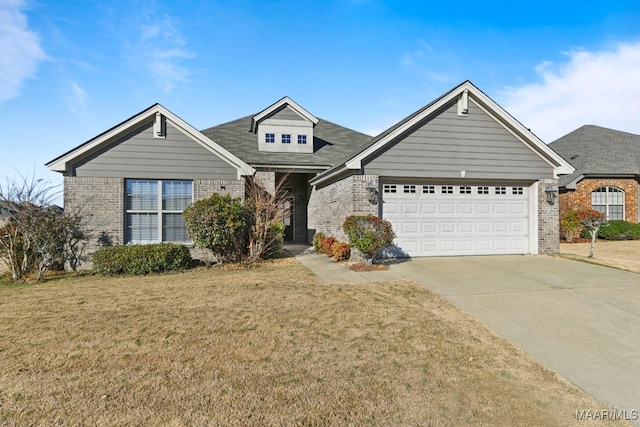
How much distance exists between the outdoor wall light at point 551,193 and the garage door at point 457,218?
24.6 inches

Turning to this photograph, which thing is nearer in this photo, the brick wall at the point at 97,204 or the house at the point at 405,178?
the brick wall at the point at 97,204

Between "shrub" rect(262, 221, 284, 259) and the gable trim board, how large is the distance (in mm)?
2138

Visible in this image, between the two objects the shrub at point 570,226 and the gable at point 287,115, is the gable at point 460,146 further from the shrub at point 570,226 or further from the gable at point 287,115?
the gable at point 287,115

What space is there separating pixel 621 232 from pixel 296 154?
Answer: 1669 cm

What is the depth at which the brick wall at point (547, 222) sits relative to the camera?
12.3 m

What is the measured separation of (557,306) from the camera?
637 cm

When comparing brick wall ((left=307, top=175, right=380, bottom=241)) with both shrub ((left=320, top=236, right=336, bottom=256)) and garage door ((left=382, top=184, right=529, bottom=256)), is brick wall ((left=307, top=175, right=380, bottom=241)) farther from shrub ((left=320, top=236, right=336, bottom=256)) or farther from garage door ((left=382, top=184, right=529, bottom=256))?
garage door ((left=382, top=184, right=529, bottom=256))

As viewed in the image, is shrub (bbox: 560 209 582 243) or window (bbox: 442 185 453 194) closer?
window (bbox: 442 185 453 194)

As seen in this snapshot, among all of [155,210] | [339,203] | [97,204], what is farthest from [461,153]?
[97,204]

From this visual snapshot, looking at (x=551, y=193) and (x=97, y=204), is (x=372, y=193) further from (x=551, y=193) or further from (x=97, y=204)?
(x=97, y=204)

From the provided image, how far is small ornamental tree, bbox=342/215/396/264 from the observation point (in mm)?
9914

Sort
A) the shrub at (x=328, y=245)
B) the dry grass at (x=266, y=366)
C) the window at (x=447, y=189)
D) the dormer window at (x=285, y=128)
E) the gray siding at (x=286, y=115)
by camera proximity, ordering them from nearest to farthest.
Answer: the dry grass at (x=266, y=366), the window at (x=447, y=189), the shrub at (x=328, y=245), the dormer window at (x=285, y=128), the gray siding at (x=286, y=115)

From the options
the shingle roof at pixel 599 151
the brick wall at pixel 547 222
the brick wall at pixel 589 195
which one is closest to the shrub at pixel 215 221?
the brick wall at pixel 547 222

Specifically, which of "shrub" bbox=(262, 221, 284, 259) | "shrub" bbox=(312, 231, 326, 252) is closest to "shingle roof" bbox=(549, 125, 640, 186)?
"shrub" bbox=(312, 231, 326, 252)
